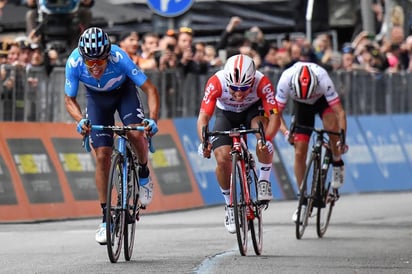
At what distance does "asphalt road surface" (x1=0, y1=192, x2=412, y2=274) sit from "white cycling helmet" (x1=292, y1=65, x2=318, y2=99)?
4.85 feet

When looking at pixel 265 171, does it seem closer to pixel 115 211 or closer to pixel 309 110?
pixel 115 211

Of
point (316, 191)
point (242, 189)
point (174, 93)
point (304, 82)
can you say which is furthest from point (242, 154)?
point (174, 93)

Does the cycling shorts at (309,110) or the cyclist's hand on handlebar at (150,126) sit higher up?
the cyclist's hand on handlebar at (150,126)

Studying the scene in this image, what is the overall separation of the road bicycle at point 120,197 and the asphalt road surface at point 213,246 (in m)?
0.17

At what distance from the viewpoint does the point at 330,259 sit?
13250 mm

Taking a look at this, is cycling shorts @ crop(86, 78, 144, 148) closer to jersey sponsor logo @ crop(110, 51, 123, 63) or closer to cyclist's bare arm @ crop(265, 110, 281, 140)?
jersey sponsor logo @ crop(110, 51, 123, 63)

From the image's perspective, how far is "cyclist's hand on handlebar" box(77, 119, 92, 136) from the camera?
12.6 meters

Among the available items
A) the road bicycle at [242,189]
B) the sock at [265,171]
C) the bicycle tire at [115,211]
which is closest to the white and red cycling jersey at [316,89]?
the sock at [265,171]

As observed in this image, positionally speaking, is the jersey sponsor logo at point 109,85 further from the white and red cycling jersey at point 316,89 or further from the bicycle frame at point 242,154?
the white and red cycling jersey at point 316,89

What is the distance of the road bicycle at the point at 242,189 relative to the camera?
13305mm

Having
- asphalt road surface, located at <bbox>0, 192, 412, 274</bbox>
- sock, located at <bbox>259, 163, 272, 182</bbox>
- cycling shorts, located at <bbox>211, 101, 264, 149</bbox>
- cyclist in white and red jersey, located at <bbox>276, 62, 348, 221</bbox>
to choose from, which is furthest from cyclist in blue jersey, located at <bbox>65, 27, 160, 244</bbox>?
cyclist in white and red jersey, located at <bbox>276, 62, 348, 221</bbox>

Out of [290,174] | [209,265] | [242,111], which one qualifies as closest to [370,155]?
[290,174]

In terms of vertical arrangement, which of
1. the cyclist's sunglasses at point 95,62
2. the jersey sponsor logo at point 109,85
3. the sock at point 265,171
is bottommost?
the sock at point 265,171

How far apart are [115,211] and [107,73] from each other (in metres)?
1.20
